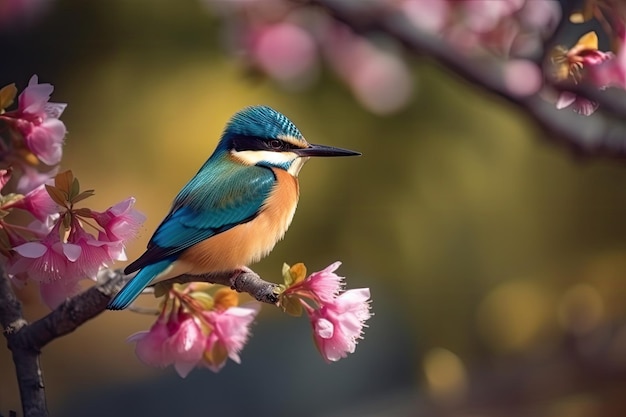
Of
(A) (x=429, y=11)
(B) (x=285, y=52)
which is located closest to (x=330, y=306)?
(A) (x=429, y=11)

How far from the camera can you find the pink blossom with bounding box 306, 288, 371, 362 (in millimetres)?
526

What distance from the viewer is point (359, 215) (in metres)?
1.51

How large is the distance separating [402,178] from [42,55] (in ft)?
2.10

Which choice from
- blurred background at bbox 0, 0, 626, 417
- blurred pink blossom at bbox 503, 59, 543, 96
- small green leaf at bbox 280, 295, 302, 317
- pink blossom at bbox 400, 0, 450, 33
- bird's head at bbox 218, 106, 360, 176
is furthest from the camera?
blurred background at bbox 0, 0, 626, 417

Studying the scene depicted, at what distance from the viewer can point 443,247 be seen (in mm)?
1572

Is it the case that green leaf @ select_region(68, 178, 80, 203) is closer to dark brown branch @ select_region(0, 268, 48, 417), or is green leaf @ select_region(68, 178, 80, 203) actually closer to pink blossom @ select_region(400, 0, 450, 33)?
dark brown branch @ select_region(0, 268, 48, 417)

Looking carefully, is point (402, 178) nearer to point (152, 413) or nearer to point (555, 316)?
point (555, 316)

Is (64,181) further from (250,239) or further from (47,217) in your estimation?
(250,239)

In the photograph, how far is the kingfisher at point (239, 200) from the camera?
60 centimetres

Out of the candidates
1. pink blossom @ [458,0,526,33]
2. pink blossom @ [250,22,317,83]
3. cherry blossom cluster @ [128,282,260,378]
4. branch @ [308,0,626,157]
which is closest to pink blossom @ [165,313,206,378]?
cherry blossom cluster @ [128,282,260,378]

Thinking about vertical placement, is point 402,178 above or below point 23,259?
below

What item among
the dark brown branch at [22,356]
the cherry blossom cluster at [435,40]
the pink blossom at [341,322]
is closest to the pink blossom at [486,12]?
the cherry blossom cluster at [435,40]

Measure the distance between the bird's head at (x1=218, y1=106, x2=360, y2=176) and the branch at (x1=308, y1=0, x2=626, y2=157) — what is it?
0.64 ft

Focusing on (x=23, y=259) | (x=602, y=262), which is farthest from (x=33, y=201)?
(x=602, y=262)
